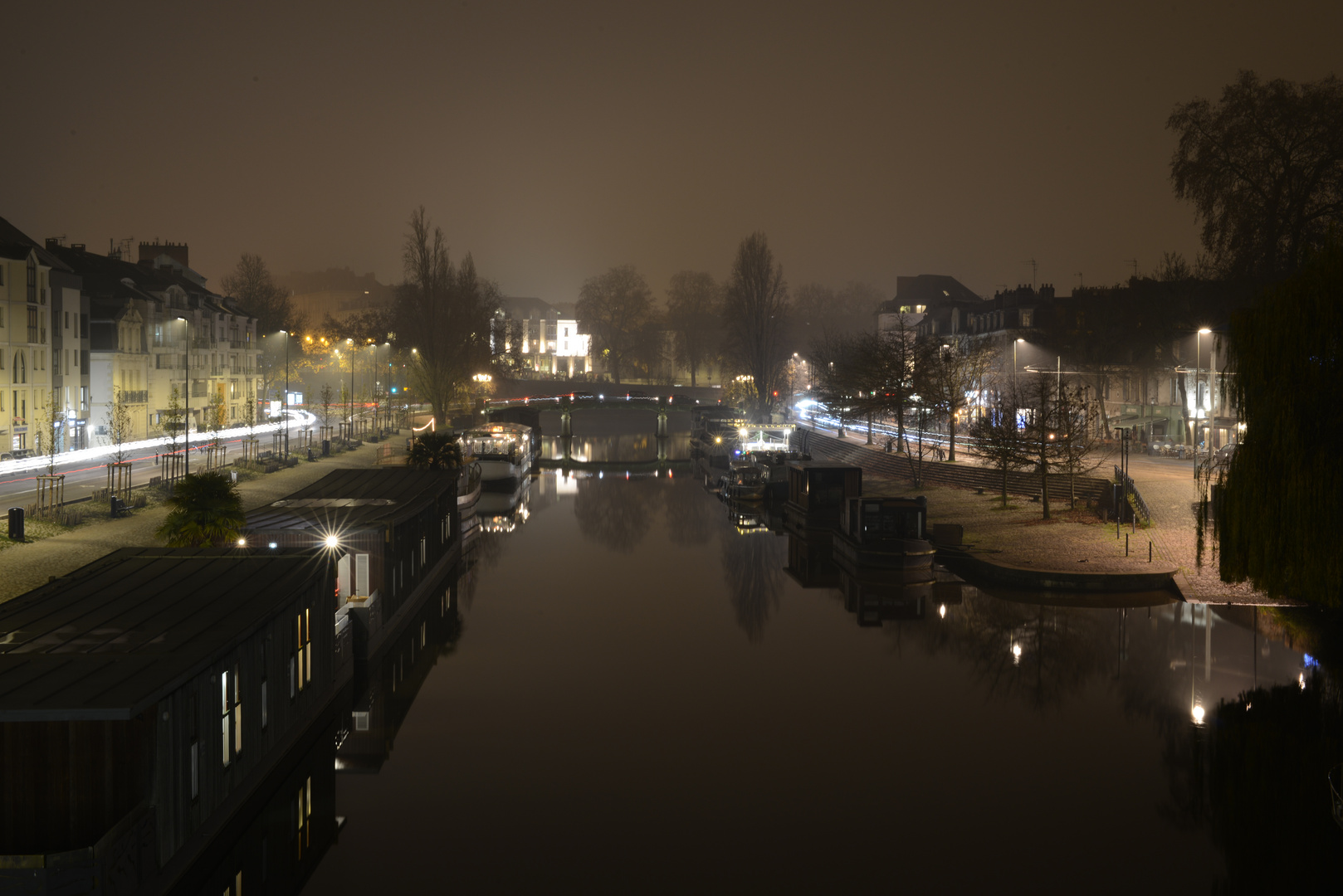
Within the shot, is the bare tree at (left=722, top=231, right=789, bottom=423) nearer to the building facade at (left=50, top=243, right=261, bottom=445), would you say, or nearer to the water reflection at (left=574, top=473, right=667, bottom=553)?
the water reflection at (left=574, top=473, right=667, bottom=553)

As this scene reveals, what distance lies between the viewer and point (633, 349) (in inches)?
4710

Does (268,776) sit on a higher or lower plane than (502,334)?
lower

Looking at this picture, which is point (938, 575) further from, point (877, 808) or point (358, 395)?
point (358, 395)

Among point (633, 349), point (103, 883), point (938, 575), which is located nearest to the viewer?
point (103, 883)

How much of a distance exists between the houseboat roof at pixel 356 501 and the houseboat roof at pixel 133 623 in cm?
415

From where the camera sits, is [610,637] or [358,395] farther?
[358,395]

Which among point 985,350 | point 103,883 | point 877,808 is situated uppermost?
point 985,350

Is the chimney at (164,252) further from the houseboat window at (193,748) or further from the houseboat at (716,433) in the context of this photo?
the houseboat window at (193,748)

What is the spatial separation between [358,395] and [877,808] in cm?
9643

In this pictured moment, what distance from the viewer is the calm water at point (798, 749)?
40.7 feet

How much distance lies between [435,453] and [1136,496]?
24872 mm

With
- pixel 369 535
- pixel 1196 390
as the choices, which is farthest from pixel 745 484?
pixel 369 535

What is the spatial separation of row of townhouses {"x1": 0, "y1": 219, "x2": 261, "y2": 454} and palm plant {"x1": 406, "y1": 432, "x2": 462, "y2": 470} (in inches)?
328

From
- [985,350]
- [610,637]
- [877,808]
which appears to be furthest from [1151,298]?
[877,808]
